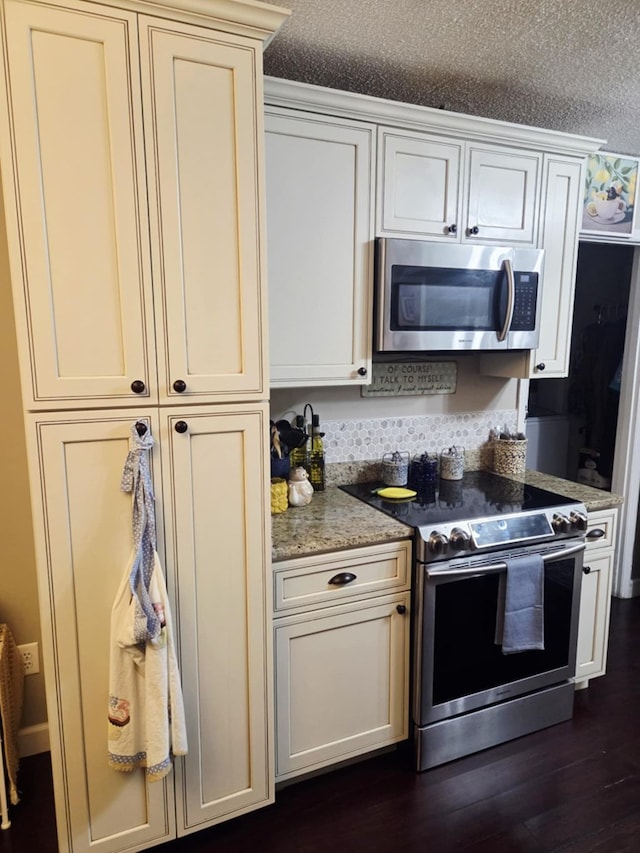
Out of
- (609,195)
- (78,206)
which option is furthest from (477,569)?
(609,195)

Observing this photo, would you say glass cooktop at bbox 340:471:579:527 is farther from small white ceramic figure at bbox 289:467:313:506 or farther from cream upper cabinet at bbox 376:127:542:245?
cream upper cabinet at bbox 376:127:542:245

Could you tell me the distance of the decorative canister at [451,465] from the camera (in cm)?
254

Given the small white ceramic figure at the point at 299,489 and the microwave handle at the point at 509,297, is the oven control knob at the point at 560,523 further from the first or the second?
the small white ceramic figure at the point at 299,489

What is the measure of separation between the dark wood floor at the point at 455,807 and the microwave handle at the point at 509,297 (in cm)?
164

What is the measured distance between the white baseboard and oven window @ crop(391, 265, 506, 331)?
80.8 inches

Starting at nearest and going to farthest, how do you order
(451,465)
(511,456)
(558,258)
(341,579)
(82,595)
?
(82,595) → (341,579) → (558,258) → (451,465) → (511,456)

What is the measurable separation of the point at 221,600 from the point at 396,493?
0.92 meters

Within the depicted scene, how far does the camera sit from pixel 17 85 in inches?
48.6

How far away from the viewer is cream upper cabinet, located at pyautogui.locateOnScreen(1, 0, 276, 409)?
1.27 m

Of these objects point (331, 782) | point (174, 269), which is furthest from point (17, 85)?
point (331, 782)

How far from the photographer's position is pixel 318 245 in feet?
6.47

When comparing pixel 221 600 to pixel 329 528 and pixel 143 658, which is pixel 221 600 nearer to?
pixel 143 658

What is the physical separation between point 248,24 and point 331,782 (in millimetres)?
2402

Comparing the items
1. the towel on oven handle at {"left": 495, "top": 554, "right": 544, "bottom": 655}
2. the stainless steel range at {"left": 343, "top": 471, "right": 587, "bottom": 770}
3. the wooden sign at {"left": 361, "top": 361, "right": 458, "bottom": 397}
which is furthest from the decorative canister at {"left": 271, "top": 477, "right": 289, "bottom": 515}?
the towel on oven handle at {"left": 495, "top": 554, "right": 544, "bottom": 655}
